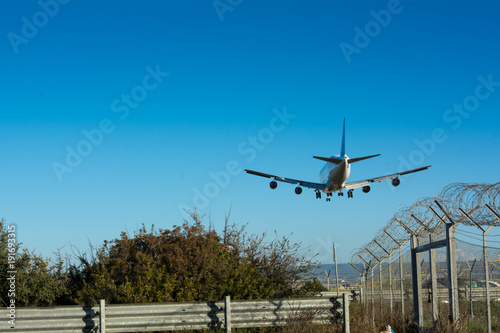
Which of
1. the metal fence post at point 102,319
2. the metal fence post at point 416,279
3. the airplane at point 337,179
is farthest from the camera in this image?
the airplane at point 337,179

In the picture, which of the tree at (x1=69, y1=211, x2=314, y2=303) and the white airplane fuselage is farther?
the white airplane fuselage

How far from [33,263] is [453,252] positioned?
37.9ft

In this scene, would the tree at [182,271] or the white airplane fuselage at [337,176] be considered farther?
the white airplane fuselage at [337,176]

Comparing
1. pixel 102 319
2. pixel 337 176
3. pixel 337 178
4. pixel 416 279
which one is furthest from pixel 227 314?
pixel 337 178

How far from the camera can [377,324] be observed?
650 inches

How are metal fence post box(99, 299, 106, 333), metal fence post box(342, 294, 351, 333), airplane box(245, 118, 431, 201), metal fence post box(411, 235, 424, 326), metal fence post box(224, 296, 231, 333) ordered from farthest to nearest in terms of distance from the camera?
airplane box(245, 118, 431, 201)
metal fence post box(411, 235, 424, 326)
metal fence post box(342, 294, 351, 333)
metal fence post box(224, 296, 231, 333)
metal fence post box(99, 299, 106, 333)

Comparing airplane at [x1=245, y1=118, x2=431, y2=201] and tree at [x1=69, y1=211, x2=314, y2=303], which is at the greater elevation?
airplane at [x1=245, y1=118, x2=431, y2=201]

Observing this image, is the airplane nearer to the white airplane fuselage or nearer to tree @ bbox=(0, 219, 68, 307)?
the white airplane fuselage

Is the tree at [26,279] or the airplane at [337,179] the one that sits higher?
the airplane at [337,179]

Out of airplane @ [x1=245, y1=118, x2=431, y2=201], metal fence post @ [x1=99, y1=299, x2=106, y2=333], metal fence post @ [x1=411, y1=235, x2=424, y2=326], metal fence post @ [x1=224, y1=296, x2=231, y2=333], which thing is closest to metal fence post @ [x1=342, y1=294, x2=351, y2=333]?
metal fence post @ [x1=224, y1=296, x2=231, y2=333]

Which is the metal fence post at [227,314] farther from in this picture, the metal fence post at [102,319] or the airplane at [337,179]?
the airplane at [337,179]

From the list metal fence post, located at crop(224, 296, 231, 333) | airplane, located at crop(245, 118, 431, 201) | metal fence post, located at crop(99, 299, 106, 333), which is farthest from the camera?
airplane, located at crop(245, 118, 431, 201)

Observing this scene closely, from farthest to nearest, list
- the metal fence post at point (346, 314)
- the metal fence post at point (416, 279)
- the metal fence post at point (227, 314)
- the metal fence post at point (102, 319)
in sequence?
the metal fence post at point (416, 279)
the metal fence post at point (346, 314)
the metal fence post at point (227, 314)
the metal fence post at point (102, 319)

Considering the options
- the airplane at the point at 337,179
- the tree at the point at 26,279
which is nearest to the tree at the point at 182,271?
the tree at the point at 26,279
